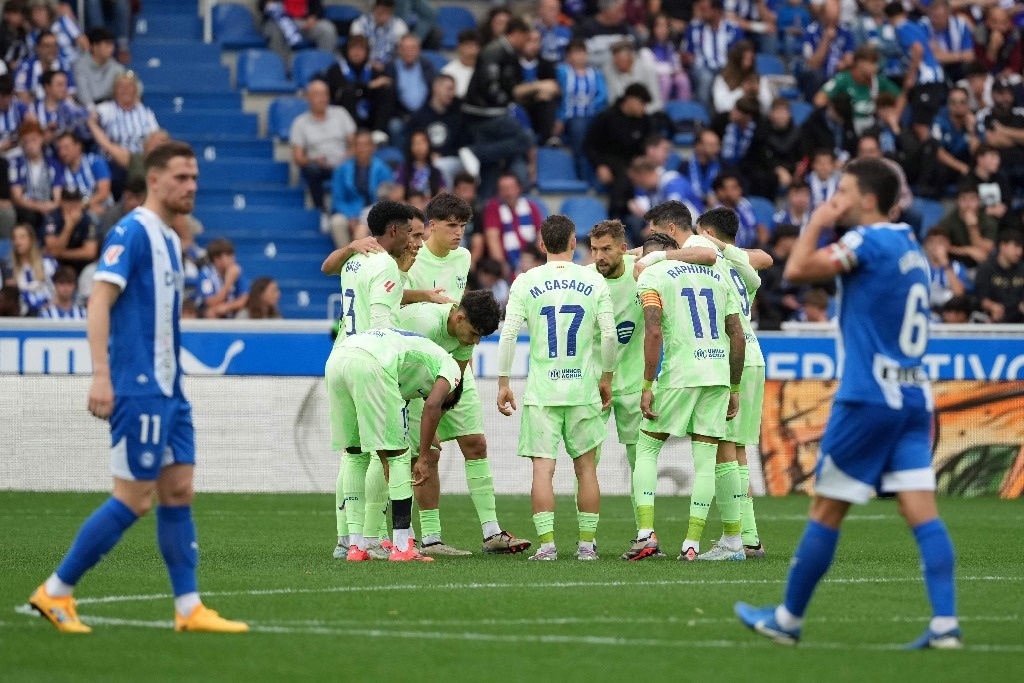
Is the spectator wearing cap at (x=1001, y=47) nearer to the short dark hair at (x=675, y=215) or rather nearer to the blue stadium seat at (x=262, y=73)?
the blue stadium seat at (x=262, y=73)

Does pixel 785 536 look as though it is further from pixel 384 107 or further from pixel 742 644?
pixel 384 107

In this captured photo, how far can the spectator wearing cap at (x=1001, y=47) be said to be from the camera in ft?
86.1

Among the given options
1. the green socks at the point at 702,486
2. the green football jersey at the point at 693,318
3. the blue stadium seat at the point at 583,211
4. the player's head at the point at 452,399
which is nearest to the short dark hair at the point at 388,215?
the player's head at the point at 452,399

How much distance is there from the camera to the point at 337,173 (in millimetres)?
21297

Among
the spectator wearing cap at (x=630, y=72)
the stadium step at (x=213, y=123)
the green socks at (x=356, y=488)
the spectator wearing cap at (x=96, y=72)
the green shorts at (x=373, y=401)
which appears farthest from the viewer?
the spectator wearing cap at (x=630, y=72)

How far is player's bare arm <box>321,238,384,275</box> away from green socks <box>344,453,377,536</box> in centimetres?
140

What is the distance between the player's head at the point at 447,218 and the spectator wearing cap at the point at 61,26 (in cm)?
1077

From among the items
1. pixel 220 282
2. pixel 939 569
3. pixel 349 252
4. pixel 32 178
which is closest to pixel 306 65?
pixel 32 178

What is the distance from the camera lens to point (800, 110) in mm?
25062

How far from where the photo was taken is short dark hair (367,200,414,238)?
11.9 m

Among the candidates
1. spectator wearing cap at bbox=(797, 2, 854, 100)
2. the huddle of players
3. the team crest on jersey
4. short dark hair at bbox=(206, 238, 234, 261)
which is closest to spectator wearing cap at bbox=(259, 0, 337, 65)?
short dark hair at bbox=(206, 238, 234, 261)

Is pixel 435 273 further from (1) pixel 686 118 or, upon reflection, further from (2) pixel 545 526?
(1) pixel 686 118

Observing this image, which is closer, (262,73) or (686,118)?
(262,73)

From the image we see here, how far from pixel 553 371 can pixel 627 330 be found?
3.43ft
